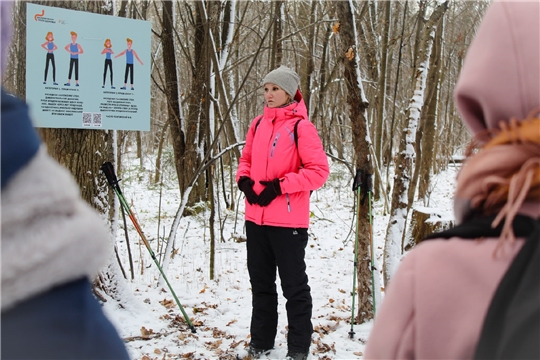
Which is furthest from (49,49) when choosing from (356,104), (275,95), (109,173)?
(356,104)

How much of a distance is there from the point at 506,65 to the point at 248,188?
2565mm

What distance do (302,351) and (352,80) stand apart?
2415 mm

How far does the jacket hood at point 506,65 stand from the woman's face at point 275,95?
8.13ft

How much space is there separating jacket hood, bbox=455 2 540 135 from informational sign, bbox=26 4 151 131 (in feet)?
10.5

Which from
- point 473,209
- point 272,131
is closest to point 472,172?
point 473,209

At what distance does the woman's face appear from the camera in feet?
10.8

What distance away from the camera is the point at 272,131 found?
130 inches

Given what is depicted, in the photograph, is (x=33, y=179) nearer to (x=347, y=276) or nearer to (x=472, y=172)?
(x=472, y=172)

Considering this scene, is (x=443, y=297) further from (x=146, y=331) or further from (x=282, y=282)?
(x=146, y=331)

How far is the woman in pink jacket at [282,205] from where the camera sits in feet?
10.4

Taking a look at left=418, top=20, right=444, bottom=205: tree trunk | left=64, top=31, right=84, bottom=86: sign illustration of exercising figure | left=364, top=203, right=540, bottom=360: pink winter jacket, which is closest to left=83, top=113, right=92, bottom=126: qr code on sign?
left=64, top=31, right=84, bottom=86: sign illustration of exercising figure

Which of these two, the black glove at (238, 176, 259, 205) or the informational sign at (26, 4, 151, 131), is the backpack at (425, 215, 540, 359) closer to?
the black glove at (238, 176, 259, 205)

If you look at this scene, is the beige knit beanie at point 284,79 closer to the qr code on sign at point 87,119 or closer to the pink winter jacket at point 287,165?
the pink winter jacket at point 287,165

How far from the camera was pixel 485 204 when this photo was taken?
0.84 m
